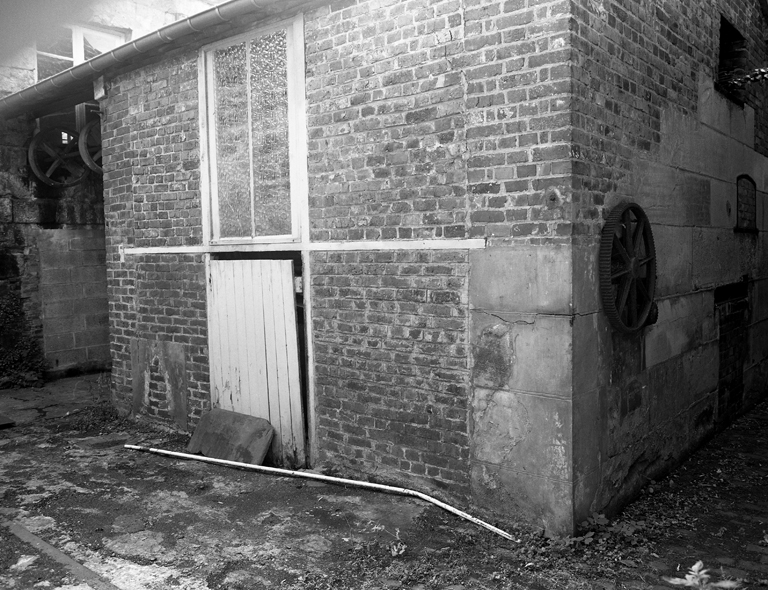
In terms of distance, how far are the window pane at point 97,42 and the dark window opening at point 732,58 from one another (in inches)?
401

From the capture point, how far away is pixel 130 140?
715cm

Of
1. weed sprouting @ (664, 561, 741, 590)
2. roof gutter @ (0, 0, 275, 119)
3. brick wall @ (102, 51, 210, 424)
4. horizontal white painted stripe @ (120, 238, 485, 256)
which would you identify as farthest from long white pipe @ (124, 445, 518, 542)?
roof gutter @ (0, 0, 275, 119)

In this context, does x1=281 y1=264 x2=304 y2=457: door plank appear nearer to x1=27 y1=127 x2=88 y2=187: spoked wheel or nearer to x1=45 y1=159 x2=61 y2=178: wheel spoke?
x1=27 y1=127 x2=88 y2=187: spoked wheel

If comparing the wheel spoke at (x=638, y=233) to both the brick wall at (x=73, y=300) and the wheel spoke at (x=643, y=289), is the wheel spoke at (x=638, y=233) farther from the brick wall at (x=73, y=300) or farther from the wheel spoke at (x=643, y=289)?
the brick wall at (x=73, y=300)

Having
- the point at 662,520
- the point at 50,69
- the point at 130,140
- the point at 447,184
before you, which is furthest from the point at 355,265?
the point at 50,69

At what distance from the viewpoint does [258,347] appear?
6.12m

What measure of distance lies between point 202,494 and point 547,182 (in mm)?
3565

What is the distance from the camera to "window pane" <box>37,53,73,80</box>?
11.0 meters

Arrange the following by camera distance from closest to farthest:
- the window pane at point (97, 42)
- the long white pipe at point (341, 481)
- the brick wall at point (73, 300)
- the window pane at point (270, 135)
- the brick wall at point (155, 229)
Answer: the long white pipe at point (341, 481)
the window pane at point (270, 135)
the brick wall at point (155, 229)
the brick wall at point (73, 300)
the window pane at point (97, 42)

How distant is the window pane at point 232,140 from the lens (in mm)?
6156

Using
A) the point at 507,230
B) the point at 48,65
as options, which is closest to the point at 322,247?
the point at 507,230

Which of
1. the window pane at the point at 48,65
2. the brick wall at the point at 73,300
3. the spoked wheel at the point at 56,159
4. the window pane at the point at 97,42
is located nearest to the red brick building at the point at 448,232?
the spoked wheel at the point at 56,159

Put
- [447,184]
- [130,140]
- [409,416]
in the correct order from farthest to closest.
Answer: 1. [130,140]
2. [409,416]
3. [447,184]

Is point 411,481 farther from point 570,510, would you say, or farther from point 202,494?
point 202,494
